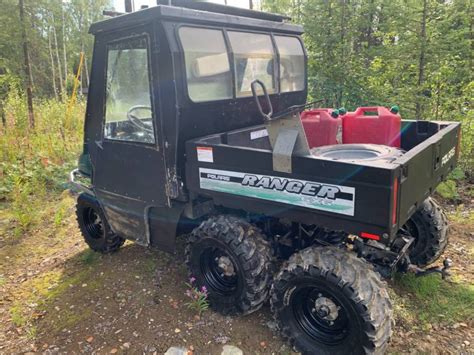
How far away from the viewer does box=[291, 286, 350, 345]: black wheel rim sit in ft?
8.36

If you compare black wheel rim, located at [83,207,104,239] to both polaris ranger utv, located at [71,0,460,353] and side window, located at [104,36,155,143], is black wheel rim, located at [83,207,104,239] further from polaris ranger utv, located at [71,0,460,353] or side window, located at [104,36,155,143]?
side window, located at [104,36,155,143]

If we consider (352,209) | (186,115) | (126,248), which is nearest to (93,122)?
(186,115)

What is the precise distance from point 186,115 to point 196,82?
0.91 ft

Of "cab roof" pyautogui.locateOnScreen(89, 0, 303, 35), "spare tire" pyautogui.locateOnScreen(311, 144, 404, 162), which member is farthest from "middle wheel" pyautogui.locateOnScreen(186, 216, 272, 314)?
"cab roof" pyautogui.locateOnScreen(89, 0, 303, 35)

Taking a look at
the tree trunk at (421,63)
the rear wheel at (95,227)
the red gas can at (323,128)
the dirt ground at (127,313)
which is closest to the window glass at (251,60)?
the red gas can at (323,128)

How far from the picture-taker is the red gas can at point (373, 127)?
352 centimetres

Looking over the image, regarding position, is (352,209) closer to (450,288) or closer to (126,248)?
(450,288)

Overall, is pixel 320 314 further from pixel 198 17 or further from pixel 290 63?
pixel 290 63

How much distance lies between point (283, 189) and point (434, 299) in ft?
6.02

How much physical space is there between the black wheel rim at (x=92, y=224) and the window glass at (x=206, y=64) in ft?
7.35

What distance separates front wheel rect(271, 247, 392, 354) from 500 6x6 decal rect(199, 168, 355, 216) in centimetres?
40

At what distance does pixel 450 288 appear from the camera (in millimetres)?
3330

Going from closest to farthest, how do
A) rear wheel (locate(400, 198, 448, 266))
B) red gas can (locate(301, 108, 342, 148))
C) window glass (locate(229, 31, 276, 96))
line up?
window glass (locate(229, 31, 276, 96))
rear wheel (locate(400, 198, 448, 266))
red gas can (locate(301, 108, 342, 148))

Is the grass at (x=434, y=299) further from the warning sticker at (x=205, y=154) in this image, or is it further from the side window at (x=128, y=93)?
the side window at (x=128, y=93)
